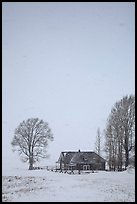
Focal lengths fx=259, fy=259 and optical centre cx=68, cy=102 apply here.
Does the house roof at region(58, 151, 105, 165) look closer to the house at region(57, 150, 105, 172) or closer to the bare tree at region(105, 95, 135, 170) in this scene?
the house at region(57, 150, 105, 172)

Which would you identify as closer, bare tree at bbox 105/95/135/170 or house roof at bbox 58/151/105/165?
bare tree at bbox 105/95/135/170

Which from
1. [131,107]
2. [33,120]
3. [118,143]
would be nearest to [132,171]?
[118,143]

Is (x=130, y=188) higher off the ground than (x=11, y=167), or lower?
higher

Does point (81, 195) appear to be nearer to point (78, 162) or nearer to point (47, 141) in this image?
point (47, 141)

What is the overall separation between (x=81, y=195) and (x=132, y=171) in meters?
11.4

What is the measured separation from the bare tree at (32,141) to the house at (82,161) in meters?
4.66

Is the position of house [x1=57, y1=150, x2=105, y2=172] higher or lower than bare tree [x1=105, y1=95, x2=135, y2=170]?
lower

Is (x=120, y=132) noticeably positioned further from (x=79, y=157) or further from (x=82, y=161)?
(x=79, y=157)

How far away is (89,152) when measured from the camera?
43.5 metres

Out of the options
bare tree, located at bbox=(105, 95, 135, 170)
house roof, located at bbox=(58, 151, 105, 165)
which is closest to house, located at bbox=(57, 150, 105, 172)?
house roof, located at bbox=(58, 151, 105, 165)

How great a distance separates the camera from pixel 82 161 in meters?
41.7

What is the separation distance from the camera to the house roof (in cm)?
4159

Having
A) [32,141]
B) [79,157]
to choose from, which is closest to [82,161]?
[79,157]

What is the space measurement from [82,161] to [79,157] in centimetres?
117
